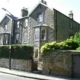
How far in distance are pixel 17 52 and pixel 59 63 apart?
7.75 m

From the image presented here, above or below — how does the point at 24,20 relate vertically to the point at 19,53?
above

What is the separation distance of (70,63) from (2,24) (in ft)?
108

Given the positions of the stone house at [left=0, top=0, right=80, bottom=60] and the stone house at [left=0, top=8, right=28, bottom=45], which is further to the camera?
the stone house at [left=0, top=8, right=28, bottom=45]

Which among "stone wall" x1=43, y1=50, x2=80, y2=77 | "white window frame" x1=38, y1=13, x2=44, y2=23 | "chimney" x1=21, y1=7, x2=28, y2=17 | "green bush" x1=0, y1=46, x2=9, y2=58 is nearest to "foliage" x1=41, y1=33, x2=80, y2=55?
"stone wall" x1=43, y1=50, x2=80, y2=77

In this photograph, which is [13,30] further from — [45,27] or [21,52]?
[21,52]

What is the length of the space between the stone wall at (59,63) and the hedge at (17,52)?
3349 millimetres

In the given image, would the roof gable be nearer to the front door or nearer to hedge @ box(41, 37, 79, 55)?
hedge @ box(41, 37, 79, 55)

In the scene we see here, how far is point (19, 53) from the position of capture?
96.1 ft

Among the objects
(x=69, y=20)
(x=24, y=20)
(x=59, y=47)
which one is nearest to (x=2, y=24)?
(x=24, y=20)

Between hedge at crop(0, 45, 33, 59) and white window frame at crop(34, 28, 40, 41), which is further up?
white window frame at crop(34, 28, 40, 41)

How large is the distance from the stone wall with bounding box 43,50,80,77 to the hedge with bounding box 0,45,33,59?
132 inches

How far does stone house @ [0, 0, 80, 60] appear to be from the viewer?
3984 centimetres

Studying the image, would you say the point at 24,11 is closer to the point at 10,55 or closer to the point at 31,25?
the point at 31,25

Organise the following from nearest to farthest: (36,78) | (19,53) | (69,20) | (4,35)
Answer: (36,78) < (19,53) < (69,20) < (4,35)
